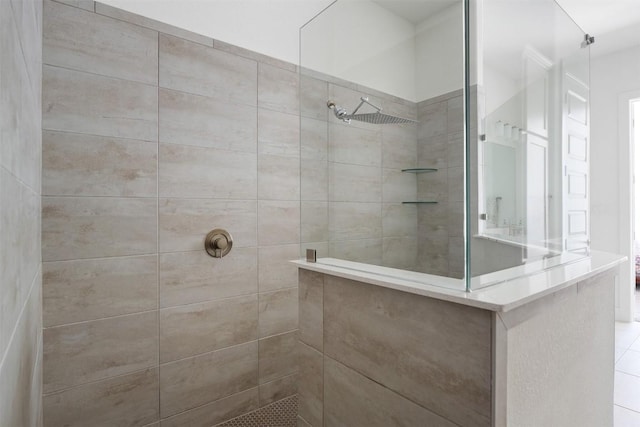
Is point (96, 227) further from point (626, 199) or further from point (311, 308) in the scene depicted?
point (626, 199)

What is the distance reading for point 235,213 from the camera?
1744 mm

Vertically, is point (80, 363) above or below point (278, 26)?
below

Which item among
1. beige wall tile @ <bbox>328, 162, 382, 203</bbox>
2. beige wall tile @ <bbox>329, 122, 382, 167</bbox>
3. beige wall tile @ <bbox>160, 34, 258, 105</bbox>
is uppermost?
beige wall tile @ <bbox>160, 34, 258, 105</bbox>

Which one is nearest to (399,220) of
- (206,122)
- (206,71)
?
(206,122)

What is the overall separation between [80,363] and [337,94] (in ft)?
5.22

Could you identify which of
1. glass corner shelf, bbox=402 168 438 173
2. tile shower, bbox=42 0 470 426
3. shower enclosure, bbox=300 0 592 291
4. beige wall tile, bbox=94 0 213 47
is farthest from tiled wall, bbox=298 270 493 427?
beige wall tile, bbox=94 0 213 47

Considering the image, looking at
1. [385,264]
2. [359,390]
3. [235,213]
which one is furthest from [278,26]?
[359,390]

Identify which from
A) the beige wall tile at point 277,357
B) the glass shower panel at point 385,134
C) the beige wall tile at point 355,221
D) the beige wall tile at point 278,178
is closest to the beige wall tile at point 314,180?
the glass shower panel at point 385,134

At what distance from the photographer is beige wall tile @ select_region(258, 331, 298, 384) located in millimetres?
1844

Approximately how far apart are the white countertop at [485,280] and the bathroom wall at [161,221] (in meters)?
0.70

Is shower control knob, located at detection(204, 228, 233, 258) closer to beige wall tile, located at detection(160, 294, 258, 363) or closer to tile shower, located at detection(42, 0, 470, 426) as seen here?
tile shower, located at detection(42, 0, 470, 426)

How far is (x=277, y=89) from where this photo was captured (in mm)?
1894

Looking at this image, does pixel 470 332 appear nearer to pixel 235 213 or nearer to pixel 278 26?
pixel 235 213

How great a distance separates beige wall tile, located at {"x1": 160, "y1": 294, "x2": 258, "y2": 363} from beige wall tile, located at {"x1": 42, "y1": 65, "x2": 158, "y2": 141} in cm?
86
